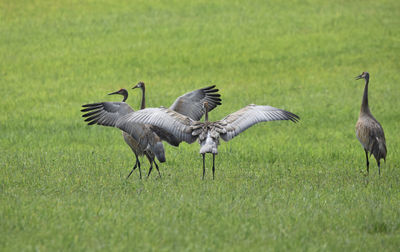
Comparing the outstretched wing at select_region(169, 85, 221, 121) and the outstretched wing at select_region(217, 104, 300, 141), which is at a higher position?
the outstretched wing at select_region(169, 85, 221, 121)

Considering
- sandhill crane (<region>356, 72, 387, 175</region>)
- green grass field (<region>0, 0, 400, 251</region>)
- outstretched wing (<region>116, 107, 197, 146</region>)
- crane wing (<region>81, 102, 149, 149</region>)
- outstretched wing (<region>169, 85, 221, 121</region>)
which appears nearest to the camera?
green grass field (<region>0, 0, 400, 251</region>)

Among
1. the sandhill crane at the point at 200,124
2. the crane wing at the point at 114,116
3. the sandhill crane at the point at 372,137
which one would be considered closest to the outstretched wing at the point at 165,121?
the sandhill crane at the point at 200,124

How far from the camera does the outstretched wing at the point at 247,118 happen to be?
1072 cm

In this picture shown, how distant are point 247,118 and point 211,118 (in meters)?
8.56

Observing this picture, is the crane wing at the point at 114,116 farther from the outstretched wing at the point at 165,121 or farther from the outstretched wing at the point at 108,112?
the outstretched wing at the point at 165,121

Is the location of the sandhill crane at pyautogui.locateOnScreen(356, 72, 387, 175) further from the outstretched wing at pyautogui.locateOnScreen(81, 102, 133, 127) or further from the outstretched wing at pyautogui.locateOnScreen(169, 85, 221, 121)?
the outstretched wing at pyautogui.locateOnScreen(81, 102, 133, 127)

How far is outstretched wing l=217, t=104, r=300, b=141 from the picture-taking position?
10.7 metres

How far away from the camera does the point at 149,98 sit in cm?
2253

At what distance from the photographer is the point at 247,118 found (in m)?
10.8

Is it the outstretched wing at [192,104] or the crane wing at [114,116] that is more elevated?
the outstretched wing at [192,104]

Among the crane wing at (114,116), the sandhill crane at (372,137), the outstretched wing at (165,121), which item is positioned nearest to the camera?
the outstretched wing at (165,121)

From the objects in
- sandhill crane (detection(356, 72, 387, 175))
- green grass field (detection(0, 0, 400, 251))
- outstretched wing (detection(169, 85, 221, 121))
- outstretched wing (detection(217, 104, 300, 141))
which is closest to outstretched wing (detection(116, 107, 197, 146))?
outstretched wing (detection(217, 104, 300, 141))

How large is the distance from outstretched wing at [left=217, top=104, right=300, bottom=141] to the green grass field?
926 millimetres

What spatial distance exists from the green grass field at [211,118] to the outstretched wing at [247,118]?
3.04 feet
